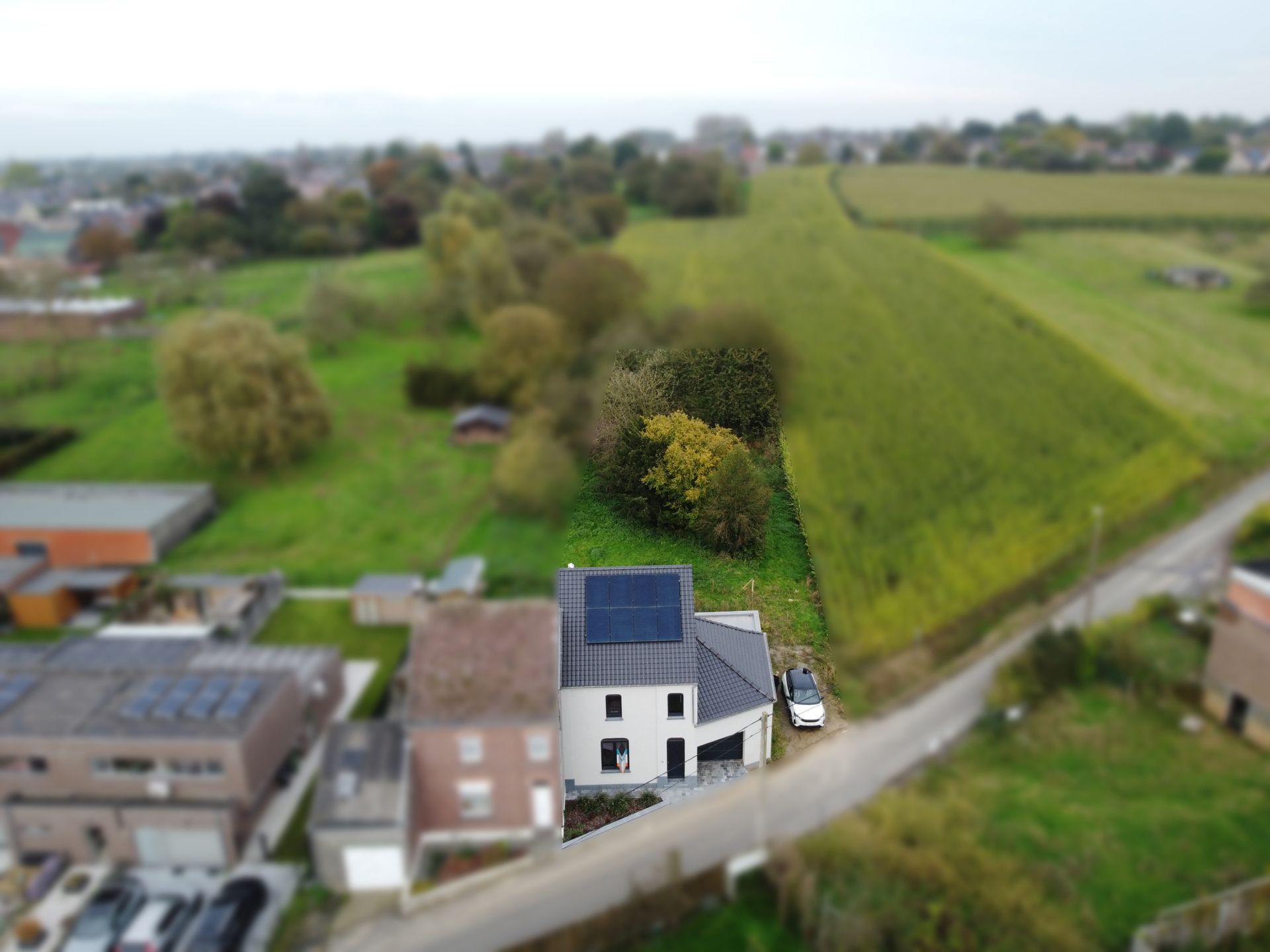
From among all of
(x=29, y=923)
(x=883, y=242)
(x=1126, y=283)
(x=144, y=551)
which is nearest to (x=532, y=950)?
(x=29, y=923)

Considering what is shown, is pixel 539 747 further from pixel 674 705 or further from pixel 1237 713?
pixel 1237 713

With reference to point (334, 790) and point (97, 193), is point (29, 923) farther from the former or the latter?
point (97, 193)

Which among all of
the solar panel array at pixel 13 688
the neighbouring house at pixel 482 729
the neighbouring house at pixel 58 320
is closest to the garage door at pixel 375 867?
the neighbouring house at pixel 482 729

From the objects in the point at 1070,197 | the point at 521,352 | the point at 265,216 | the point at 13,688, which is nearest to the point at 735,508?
the point at 13,688

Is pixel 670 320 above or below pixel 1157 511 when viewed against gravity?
above

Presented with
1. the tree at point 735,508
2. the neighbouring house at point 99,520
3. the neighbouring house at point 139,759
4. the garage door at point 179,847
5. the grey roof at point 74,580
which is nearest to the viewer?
the tree at point 735,508

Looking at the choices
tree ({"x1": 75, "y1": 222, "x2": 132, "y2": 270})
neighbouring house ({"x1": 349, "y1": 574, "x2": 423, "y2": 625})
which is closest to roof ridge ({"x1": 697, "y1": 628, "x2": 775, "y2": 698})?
neighbouring house ({"x1": 349, "y1": 574, "x2": 423, "y2": 625})

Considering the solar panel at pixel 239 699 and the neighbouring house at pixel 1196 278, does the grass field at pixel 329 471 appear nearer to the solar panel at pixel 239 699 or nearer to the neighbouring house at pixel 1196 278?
the solar panel at pixel 239 699
